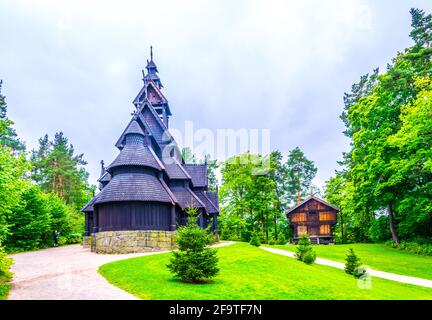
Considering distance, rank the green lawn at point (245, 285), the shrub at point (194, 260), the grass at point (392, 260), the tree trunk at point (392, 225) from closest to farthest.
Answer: the green lawn at point (245, 285) → the shrub at point (194, 260) → the grass at point (392, 260) → the tree trunk at point (392, 225)

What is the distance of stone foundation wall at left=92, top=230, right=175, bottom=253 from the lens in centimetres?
2169

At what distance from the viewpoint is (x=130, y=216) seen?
22156 millimetres

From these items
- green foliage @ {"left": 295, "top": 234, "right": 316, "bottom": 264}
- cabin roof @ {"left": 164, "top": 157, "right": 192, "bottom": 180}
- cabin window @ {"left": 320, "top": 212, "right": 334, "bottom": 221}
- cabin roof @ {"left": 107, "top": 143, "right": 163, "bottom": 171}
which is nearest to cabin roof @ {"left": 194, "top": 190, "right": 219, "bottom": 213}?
cabin roof @ {"left": 164, "top": 157, "right": 192, "bottom": 180}

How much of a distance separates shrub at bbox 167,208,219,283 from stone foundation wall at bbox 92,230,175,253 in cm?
1114

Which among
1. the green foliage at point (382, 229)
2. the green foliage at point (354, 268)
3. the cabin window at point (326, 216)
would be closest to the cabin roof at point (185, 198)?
the green foliage at point (354, 268)

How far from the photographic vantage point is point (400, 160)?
89.0ft

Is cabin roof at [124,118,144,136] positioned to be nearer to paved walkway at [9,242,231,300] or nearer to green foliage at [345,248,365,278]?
paved walkway at [9,242,231,300]

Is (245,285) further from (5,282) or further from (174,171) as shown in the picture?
(174,171)

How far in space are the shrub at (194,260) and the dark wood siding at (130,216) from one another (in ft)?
37.5

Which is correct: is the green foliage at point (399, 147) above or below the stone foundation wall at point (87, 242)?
above

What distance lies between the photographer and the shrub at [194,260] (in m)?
11.2

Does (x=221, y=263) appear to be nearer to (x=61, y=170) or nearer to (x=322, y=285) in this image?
(x=322, y=285)

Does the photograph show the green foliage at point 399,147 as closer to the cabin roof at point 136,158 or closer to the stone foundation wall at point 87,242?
the cabin roof at point 136,158

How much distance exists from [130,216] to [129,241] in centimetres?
163
